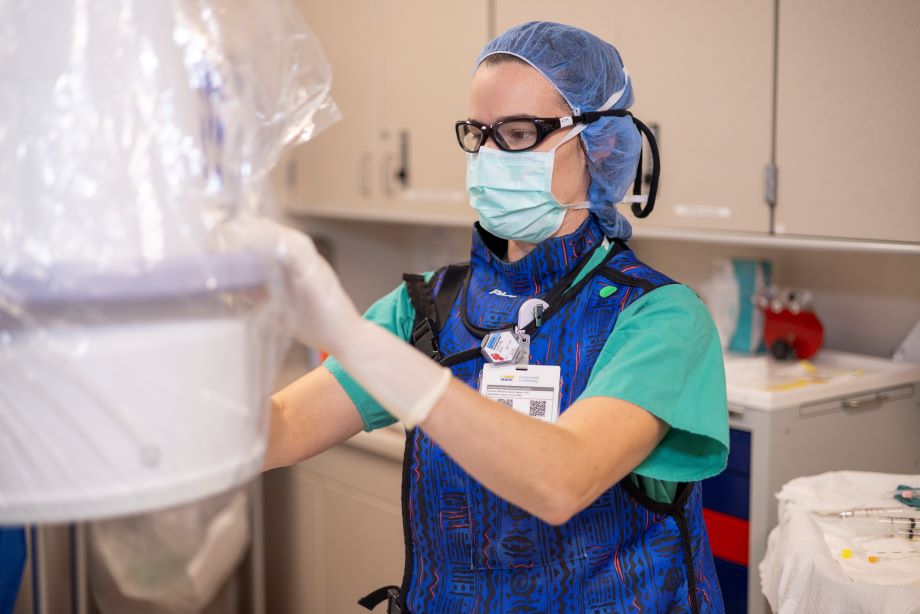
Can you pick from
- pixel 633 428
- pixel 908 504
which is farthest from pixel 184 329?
pixel 908 504

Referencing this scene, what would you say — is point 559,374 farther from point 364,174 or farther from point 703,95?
point 364,174

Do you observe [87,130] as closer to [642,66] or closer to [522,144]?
[522,144]

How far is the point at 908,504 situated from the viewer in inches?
65.0

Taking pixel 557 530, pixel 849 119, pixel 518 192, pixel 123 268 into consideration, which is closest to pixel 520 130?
pixel 518 192

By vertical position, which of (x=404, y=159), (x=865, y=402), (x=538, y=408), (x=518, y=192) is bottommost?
(x=865, y=402)

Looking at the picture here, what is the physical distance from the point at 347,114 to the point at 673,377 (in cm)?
234

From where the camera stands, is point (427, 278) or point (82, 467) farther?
point (427, 278)

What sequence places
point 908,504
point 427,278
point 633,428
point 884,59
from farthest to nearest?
point 884,59
point 908,504
point 427,278
point 633,428

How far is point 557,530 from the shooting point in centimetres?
124

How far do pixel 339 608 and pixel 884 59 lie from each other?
6.92 feet

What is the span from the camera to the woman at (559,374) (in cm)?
114

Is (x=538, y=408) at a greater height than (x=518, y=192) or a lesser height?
lesser

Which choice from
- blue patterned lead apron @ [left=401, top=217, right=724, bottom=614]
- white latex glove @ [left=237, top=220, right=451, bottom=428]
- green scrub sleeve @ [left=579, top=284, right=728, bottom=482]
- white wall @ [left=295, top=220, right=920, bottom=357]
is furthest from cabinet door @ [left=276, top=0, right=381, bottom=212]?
white latex glove @ [left=237, top=220, right=451, bottom=428]

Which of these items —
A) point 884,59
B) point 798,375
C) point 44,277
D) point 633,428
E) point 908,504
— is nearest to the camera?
point 44,277
